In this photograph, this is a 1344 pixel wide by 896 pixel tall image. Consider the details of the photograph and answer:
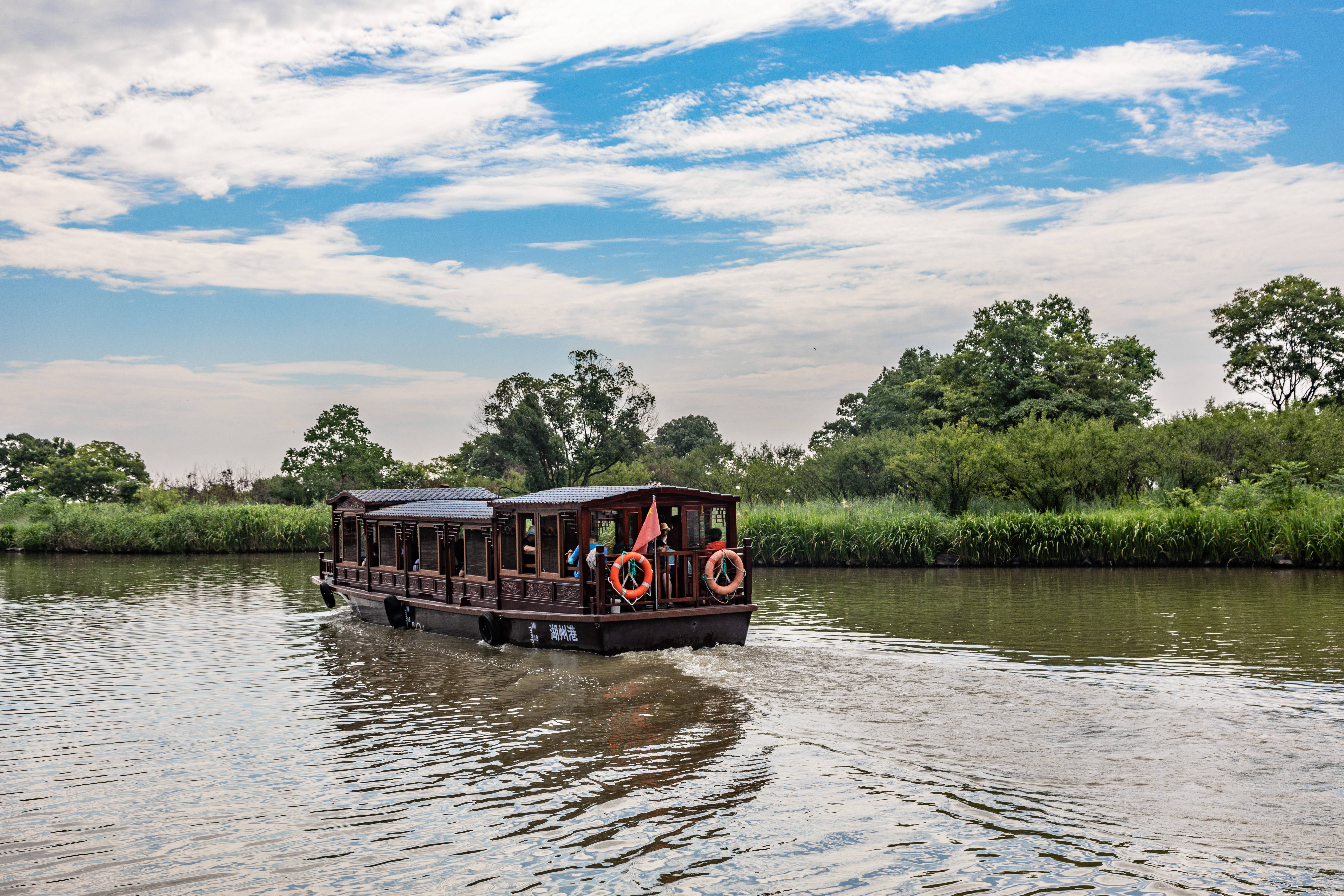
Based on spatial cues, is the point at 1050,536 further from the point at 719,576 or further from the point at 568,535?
the point at 568,535

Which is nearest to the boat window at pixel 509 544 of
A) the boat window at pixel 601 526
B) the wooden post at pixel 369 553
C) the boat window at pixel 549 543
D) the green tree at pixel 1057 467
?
the boat window at pixel 549 543

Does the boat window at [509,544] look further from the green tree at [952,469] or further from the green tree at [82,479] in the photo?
the green tree at [82,479]

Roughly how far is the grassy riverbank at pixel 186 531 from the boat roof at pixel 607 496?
27908 mm

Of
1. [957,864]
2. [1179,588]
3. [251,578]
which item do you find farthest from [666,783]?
[251,578]

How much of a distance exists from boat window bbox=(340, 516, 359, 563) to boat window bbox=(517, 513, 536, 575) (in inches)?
318

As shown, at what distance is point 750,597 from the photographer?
16.5 metres

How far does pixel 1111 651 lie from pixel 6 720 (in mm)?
14459

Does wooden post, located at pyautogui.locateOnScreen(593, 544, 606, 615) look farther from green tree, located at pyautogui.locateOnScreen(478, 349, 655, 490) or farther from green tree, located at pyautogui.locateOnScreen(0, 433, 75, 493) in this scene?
green tree, located at pyautogui.locateOnScreen(0, 433, 75, 493)

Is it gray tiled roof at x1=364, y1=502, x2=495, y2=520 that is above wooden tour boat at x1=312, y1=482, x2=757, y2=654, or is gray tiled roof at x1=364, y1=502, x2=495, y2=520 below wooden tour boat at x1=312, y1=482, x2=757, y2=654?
above

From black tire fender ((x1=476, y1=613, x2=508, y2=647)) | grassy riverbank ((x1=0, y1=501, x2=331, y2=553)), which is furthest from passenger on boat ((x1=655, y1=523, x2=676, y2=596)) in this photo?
grassy riverbank ((x1=0, y1=501, x2=331, y2=553))

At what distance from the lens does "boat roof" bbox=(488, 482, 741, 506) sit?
634 inches

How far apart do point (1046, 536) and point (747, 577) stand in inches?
627

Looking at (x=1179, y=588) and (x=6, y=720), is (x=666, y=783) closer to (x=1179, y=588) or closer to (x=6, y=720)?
(x=6, y=720)

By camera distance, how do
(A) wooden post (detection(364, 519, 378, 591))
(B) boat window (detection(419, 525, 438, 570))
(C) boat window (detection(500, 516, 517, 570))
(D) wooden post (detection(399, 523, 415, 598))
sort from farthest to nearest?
(A) wooden post (detection(364, 519, 378, 591)) < (D) wooden post (detection(399, 523, 415, 598)) < (B) boat window (detection(419, 525, 438, 570)) < (C) boat window (detection(500, 516, 517, 570))
